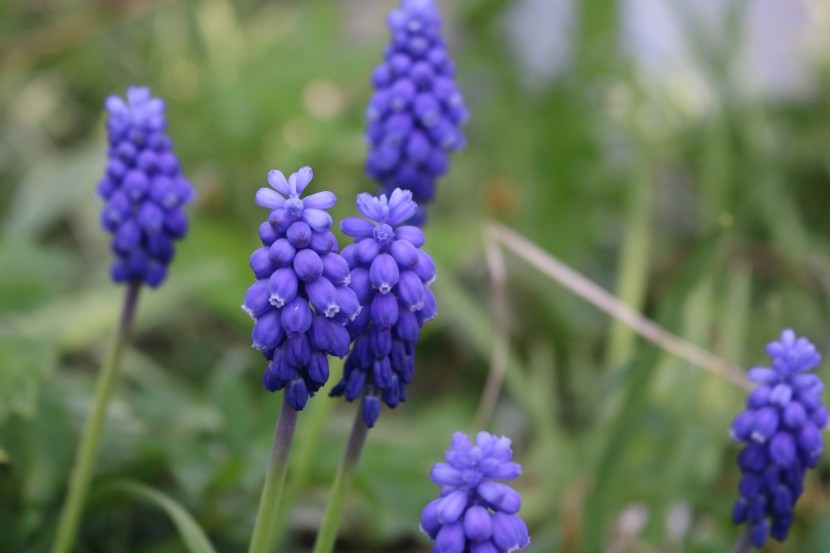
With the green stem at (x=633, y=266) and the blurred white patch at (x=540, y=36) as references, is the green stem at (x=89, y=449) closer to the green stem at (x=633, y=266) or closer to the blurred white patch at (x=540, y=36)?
the green stem at (x=633, y=266)

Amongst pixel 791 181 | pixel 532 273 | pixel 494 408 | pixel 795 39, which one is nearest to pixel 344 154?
pixel 532 273

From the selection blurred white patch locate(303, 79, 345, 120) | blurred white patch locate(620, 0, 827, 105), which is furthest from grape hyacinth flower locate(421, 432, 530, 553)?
blurred white patch locate(620, 0, 827, 105)

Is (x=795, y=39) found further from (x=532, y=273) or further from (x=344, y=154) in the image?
(x=344, y=154)

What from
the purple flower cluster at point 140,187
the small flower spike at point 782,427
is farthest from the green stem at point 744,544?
the purple flower cluster at point 140,187

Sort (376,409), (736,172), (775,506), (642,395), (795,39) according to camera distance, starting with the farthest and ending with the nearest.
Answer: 1. (795,39)
2. (736,172)
3. (642,395)
4. (775,506)
5. (376,409)

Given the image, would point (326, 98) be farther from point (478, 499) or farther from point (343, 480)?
point (478, 499)

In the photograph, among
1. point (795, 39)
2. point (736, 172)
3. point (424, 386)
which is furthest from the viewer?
point (795, 39)
